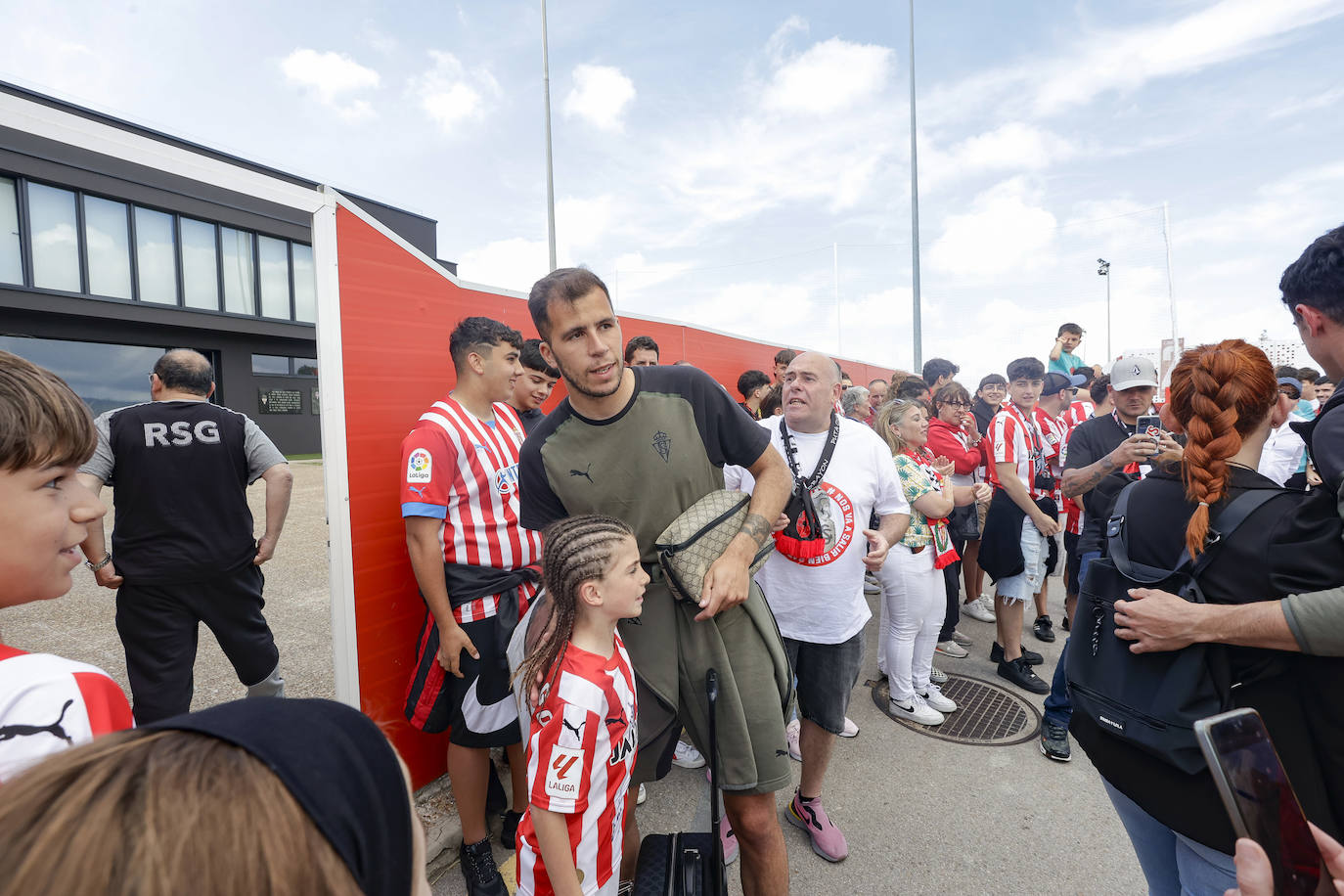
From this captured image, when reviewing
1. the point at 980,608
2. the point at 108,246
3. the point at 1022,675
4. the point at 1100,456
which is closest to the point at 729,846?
the point at 1022,675

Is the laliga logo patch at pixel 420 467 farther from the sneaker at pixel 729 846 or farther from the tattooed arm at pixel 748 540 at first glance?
the sneaker at pixel 729 846

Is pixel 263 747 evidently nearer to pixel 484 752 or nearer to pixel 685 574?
pixel 685 574

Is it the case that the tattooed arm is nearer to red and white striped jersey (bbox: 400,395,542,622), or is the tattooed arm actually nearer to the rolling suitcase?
the rolling suitcase

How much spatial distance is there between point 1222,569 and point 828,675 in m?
1.58

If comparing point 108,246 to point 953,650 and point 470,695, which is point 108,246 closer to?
point 470,695

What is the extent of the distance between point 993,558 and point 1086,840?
2001 millimetres

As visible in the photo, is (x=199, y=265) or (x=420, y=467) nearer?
(x=420, y=467)

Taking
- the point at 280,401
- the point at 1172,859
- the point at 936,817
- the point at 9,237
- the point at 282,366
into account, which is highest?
the point at 9,237

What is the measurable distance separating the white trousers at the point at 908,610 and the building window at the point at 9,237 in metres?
23.0

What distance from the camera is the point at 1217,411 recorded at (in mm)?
1587

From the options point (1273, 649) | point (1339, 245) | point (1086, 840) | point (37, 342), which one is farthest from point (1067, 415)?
point (37, 342)

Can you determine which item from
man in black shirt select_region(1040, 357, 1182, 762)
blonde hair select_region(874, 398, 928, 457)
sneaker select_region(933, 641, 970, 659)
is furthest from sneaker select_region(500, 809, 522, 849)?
sneaker select_region(933, 641, 970, 659)

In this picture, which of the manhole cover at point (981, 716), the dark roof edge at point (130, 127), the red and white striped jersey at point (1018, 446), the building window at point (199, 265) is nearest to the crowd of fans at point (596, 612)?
the manhole cover at point (981, 716)

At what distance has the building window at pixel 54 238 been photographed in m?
16.3
